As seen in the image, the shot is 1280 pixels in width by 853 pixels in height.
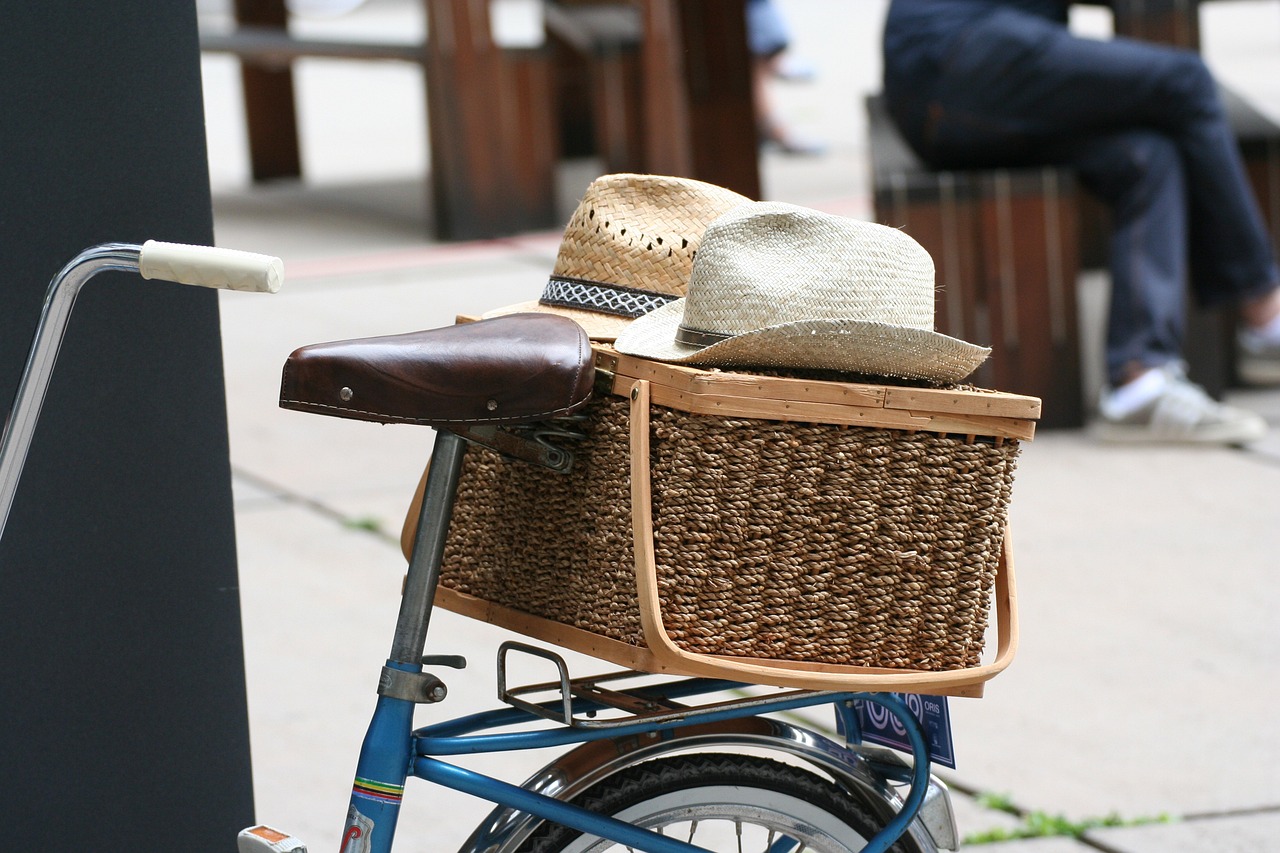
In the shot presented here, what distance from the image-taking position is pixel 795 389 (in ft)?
5.46

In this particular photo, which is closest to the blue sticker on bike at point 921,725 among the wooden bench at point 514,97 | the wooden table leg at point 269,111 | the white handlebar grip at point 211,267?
the white handlebar grip at point 211,267

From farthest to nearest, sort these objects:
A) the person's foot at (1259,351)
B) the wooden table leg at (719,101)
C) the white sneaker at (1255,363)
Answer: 1. the wooden table leg at (719,101)
2. the white sneaker at (1255,363)
3. the person's foot at (1259,351)

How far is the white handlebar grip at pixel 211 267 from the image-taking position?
56.1 inches

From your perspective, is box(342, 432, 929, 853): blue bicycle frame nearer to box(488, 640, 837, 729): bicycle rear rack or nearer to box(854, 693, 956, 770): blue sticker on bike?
box(488, 640, 837, 729): bicycle rear rack

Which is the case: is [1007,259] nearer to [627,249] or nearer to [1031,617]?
Answer: [1031,617]

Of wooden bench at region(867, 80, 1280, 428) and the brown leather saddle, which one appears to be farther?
wooden bench at region(867, 80, 1280, 428)

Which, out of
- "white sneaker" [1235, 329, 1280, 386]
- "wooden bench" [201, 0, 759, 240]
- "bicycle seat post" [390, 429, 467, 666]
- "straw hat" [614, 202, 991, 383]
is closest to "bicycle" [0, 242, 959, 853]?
"bicycle seat post" [390, 429, 467, 666]

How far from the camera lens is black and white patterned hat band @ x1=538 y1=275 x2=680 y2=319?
1.92 m

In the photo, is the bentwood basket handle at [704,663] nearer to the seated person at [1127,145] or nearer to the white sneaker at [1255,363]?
the seated person at [1127,145]

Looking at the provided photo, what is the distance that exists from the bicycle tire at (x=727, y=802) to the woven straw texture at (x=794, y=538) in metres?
0.22

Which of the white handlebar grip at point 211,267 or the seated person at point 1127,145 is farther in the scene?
the seated person at point 1127,145

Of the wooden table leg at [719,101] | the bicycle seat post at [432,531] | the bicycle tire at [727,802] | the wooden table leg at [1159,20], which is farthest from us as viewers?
the wooden table leg at [719,101]

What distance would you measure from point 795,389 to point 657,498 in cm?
17

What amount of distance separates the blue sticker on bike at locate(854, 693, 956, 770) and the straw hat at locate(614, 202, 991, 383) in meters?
0.40
